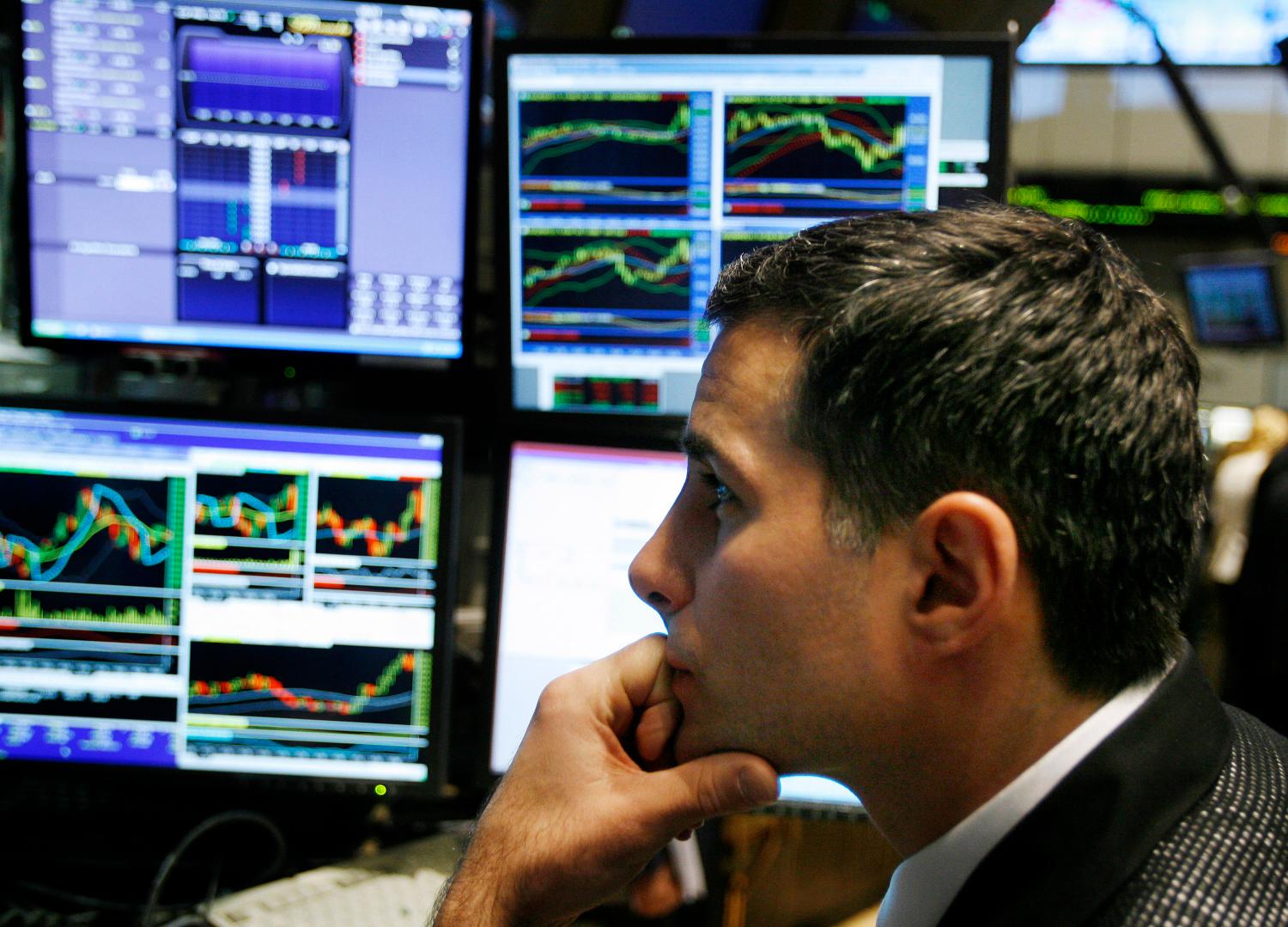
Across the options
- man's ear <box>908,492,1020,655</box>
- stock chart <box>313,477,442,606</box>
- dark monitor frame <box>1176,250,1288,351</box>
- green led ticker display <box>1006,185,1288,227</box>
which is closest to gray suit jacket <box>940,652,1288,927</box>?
man's ear <box>908,492,1020,655</box>

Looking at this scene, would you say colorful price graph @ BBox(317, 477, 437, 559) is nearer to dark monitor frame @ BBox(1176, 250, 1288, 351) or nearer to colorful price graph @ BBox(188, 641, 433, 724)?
colorful price graph @ BBox(188, 641, 433, 724)

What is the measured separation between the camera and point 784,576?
776 millimetres

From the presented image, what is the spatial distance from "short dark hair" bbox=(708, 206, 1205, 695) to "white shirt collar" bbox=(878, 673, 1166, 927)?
22mm

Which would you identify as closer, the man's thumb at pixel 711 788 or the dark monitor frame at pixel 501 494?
the man's thumb at pixel 711 788

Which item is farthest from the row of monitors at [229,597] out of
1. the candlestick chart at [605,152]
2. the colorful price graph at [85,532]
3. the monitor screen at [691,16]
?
the monitor screen at [691,16]

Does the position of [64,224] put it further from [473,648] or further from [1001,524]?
[1001,524]

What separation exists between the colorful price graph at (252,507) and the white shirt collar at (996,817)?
0.84m

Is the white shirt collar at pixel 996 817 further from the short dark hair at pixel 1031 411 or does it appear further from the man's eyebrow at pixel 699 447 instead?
the man's eyebrow at pixel 699 447

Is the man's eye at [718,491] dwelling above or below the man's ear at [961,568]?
above

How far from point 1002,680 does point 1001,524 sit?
12cm

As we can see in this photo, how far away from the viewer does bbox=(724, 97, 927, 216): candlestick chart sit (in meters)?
1.26

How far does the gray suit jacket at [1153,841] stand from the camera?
636mm

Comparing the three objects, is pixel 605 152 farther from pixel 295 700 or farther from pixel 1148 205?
pixel 1148 205

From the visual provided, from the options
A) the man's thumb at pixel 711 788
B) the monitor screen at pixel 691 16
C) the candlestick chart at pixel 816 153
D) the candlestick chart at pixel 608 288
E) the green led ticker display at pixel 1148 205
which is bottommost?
the man's thumb at pixel 711 788
